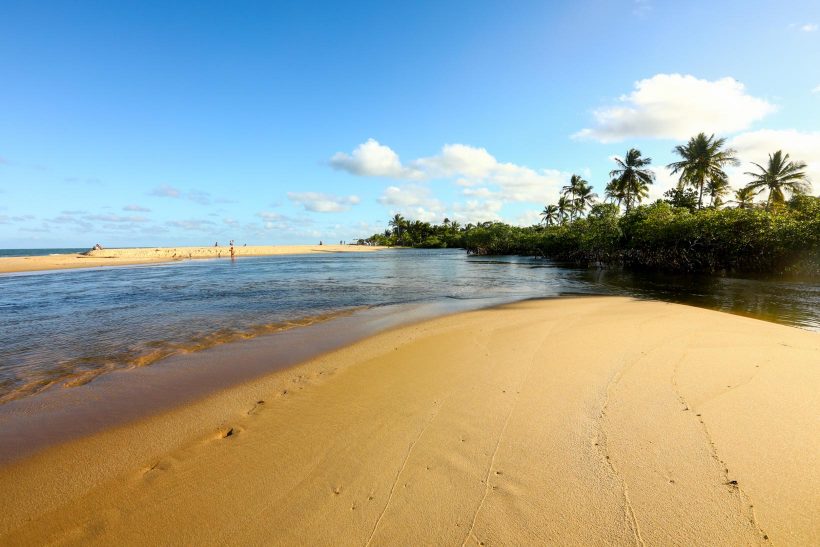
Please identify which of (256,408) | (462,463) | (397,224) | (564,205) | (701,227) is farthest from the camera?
(397,224)

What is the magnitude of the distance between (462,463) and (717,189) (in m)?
55.8

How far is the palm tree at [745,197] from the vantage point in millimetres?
41622

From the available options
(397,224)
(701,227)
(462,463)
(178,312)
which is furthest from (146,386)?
(397,224)

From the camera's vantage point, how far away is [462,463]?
3645mm

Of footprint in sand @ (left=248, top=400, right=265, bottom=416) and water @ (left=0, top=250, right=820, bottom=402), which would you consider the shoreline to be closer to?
water @ (left=0, top=250, right=820, bottom=402)

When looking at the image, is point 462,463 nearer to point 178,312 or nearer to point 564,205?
point 178,312

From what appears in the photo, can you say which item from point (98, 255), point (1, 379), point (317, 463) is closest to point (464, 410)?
point (317, 463)

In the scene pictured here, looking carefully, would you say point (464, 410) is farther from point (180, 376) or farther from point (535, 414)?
point (180, 376)

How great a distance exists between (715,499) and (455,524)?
7.31 feet

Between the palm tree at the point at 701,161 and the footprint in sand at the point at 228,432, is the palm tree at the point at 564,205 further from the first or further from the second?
the footprint in sand at the point at 228,432

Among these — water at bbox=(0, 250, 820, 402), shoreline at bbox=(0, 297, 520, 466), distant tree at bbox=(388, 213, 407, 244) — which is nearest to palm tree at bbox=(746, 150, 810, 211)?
water at bbox=(0, 250, 820, 402)

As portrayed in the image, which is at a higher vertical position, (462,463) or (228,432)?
(462,463)

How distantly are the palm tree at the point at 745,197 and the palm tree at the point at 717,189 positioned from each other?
160 centimetres

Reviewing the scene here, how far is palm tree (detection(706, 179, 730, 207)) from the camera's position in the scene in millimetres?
42500
